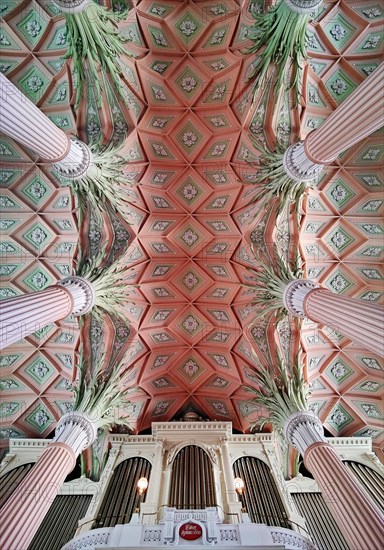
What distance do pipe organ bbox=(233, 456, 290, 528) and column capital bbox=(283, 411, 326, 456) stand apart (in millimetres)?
2090

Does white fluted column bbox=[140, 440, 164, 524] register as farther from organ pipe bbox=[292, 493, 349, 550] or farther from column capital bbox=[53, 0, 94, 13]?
column capital bbox=[53, 0, 94, 13]

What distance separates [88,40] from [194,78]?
367 centimetres

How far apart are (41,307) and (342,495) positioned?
7619 mm

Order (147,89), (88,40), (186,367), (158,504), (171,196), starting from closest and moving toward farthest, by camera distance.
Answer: (88,40)
(158,504)
(147,89)
(171,196)
(186,367)

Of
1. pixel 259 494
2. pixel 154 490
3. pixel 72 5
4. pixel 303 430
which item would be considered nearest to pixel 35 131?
pixel 72 5

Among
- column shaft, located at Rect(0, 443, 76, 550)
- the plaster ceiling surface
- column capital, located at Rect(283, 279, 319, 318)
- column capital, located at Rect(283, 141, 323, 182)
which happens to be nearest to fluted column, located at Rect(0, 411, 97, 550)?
column shaft, located at Rect(0, 443, 76, 550)

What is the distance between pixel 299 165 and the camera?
1015cm

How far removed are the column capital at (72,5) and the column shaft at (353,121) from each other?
20.4 ft

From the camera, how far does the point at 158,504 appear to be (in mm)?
11211

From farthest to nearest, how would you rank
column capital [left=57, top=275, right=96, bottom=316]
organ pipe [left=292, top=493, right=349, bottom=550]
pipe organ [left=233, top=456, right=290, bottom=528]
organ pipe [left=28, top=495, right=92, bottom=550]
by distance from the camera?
pipe organ [left=233, top=456, right=290, bottom=528]
organ pipe [left=28, top=495, right=92, bottom=550]
organ pipe [left=292, top=493, right=349, bottom=550]
column capital [left=57, top=275, right=96, bottom=316]

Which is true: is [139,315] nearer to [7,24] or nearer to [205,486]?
[205,486]

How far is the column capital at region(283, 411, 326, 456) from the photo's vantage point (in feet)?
33.0

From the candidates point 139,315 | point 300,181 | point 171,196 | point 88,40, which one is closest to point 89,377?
point 139,315

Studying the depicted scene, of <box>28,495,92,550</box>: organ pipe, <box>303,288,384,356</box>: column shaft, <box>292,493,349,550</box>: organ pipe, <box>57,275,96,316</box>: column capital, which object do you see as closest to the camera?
<box>303,288,384,356</box>: column shaft
